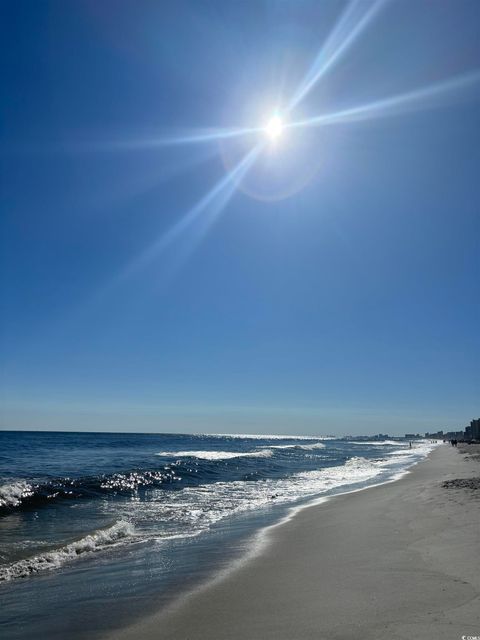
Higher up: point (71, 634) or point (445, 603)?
point (445, 603)

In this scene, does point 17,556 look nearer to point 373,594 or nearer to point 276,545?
point 276,545

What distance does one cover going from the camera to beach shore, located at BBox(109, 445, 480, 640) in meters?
4.97

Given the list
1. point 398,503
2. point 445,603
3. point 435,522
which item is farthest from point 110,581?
point 398,503

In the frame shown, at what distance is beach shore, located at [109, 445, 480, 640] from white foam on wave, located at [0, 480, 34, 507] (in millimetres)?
11180

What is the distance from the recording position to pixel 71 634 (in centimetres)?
555

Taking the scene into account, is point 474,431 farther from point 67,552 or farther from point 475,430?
point 67,552

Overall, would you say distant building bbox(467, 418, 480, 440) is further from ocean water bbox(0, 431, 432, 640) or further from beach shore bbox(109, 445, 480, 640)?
beach shore bbox(109, 445, 480, 640)

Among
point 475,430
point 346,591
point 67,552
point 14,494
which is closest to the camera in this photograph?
point 346,591

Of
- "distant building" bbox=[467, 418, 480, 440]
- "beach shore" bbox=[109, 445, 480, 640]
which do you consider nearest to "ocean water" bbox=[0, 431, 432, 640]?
"beach shore" bbox=[109, 445, 480, 640]

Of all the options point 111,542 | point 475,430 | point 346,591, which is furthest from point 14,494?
point 475,430

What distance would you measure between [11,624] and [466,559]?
6.98 m

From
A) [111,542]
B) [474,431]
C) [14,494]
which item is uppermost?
[474,431]

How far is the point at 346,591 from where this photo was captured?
6.20 metres

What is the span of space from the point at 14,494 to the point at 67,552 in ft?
30.9
